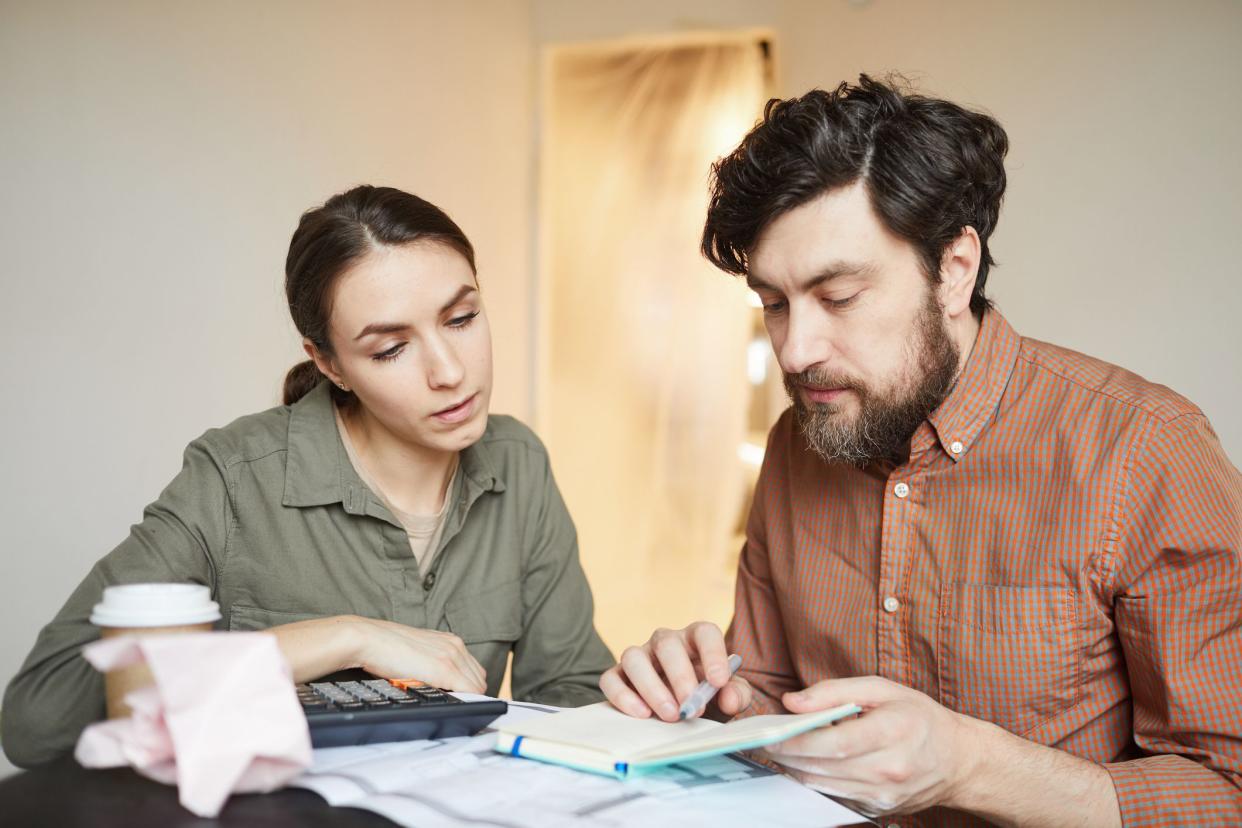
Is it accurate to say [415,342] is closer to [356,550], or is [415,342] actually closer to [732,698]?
[356,550]

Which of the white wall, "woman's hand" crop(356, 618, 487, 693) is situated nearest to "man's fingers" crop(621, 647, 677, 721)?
"woman's hand" crop(356, 618, 487, 693)

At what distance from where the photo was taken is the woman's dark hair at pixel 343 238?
5.41 ft

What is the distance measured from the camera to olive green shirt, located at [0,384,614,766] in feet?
5.14

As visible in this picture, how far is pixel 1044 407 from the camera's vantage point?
1.33 m

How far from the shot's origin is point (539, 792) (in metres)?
0.86

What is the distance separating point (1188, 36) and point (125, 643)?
282 centimetres

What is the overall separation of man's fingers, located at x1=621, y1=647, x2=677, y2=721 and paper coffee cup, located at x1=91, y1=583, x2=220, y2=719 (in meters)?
0.43

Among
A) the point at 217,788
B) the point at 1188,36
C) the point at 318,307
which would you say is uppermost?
the point at 1188,36

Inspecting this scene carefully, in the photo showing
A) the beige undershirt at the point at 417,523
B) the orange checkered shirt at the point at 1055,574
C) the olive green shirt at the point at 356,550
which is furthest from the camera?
the beige undershirt at the point at 417,523

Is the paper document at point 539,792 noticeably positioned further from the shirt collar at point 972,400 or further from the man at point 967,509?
the shirt collar at point 972,400

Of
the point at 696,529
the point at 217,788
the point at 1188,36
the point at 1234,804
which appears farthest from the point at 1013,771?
the point at 696,529

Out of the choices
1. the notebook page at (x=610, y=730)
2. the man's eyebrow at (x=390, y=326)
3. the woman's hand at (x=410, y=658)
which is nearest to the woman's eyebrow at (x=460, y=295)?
the man's eyebrow at (x=390, y=326)

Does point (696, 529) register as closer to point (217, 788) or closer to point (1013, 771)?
point (1013, 771)

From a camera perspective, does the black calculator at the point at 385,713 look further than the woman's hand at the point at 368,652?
No
